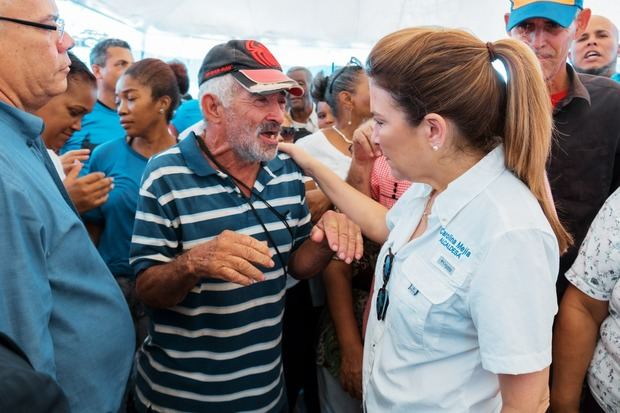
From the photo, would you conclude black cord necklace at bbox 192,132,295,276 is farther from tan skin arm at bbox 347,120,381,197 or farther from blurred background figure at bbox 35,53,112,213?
blurred background figure at bbox 35,53,112,213

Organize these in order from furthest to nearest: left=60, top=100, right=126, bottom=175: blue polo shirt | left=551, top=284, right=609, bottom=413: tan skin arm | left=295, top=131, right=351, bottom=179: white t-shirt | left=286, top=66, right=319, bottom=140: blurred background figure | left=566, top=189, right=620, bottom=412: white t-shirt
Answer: left=286, top=66, right=319, bottom=140: blurred background figure < left=60, top=100, right=126, bottom=175: blue polo shirt < left=295, top=131, right=351, bottom=179: white t-shirt < left=551, top=284, right=609, bottom=413: tan skin arm < left=566, top=189, right=620, bottom=412: white t-shirt

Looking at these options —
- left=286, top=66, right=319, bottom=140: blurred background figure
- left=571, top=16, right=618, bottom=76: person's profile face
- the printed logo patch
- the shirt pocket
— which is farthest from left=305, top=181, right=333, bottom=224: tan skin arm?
left=571, top=16, right=618, bottom=76: person's profile face

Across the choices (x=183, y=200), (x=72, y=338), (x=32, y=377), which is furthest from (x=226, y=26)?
(x=32, y=377)

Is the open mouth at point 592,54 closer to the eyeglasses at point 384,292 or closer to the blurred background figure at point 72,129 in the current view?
the eyeglasses at point 384,292

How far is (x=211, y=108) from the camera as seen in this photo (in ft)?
5.73

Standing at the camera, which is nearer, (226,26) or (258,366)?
(258,366)

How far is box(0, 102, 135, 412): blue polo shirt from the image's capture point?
3.03ft

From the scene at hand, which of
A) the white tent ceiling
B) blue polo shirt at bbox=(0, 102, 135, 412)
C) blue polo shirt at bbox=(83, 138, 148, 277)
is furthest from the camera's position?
the white tent ceiling

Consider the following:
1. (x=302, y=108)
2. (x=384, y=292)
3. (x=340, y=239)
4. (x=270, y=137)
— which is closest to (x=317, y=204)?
(x=270, y=137)

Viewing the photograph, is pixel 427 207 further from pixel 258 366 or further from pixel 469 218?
pixel 258 366

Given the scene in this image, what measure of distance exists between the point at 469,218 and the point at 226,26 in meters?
8.14

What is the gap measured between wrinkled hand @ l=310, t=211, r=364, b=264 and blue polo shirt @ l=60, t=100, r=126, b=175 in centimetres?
187

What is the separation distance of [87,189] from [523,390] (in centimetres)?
173

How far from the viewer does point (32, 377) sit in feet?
1.43
